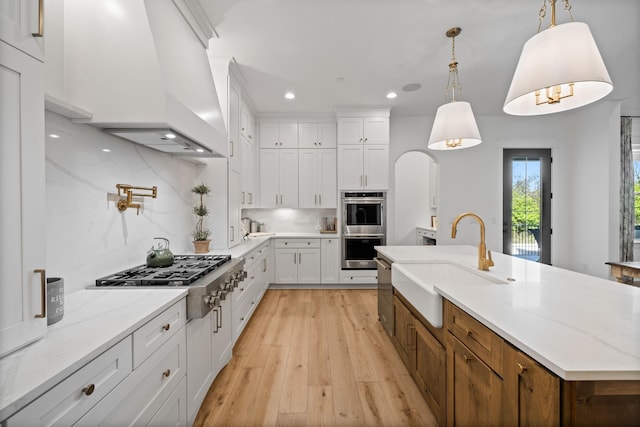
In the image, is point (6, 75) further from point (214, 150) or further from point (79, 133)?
point (214, 150)

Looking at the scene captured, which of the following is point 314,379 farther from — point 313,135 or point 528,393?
point 313,135

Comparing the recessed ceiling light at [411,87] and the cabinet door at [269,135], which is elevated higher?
the recessed ceiling light at [411,87]

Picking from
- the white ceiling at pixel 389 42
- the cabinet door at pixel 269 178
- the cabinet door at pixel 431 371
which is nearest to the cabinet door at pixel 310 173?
the cabinet door at pixel 269 178

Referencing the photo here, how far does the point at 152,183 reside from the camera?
86.9 inches

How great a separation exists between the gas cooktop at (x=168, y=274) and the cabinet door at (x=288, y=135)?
2924 mm

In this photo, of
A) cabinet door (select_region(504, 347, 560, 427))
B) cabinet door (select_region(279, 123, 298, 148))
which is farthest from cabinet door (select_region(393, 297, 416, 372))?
cabinet door (select_region(279, 123, 298, 148))

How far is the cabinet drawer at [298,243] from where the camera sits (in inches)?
179

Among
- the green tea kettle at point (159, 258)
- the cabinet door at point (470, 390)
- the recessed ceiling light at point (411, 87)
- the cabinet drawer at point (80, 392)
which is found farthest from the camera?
the recessed ceiling light at point (411, 87)

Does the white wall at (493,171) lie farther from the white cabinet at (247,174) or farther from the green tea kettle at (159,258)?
the green tea kettle at (159,258)

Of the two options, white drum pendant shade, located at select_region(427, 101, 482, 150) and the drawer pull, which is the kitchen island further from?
the drawer pull

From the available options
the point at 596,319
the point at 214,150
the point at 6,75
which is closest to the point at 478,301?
the point at 596,319

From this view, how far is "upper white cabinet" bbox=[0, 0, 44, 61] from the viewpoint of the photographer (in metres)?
0.84

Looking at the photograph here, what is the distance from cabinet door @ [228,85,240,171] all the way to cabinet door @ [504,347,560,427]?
3.00 metres

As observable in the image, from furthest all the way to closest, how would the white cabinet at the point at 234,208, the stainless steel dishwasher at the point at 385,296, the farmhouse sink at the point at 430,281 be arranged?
the white cabinet at the point at 234,208
the stainless steel dishwasher at the point at 385,296
the farmhouse sink at the point at 430,281
